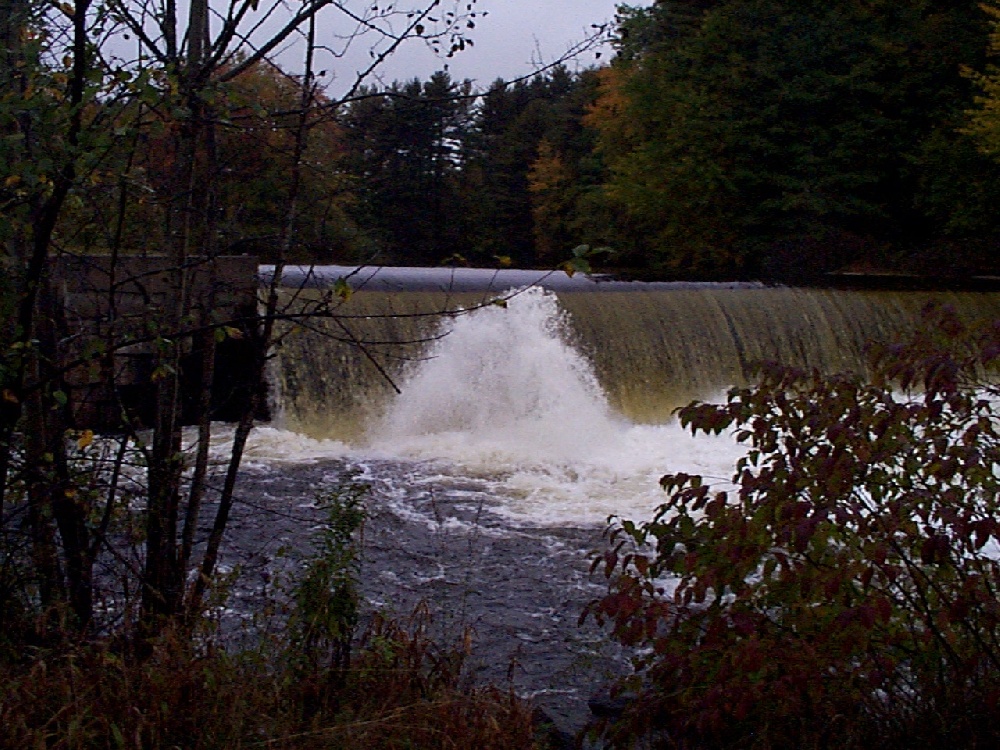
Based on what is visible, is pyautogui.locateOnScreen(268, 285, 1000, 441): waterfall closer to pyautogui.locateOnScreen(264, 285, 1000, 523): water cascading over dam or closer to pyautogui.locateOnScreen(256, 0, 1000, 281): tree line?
pyautogui.locateOnScreen(264, 285, 1000, 523): water cascading over dam

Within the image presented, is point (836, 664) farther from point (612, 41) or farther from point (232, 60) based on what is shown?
point (232, 60)

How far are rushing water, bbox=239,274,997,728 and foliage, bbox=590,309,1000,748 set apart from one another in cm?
147

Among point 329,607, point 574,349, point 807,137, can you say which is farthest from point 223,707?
point 807,137

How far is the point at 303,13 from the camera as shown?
10.4 feet

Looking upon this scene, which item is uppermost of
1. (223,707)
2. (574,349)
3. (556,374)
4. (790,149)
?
(790,149)

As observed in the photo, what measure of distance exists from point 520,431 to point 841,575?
7869mm

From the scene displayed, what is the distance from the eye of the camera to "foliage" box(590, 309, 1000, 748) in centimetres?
286

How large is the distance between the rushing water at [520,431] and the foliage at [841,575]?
57.8 inches

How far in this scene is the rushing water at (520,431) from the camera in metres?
5.92

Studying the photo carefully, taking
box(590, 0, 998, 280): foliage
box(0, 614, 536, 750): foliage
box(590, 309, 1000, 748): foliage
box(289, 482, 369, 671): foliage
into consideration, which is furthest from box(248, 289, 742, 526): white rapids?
box(590, 0, 998, 280): foliage

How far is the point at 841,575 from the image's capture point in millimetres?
2795

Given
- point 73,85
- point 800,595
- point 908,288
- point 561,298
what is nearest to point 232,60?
point 73,85

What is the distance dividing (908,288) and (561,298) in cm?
628

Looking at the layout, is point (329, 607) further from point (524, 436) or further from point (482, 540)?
point (524, 436)
